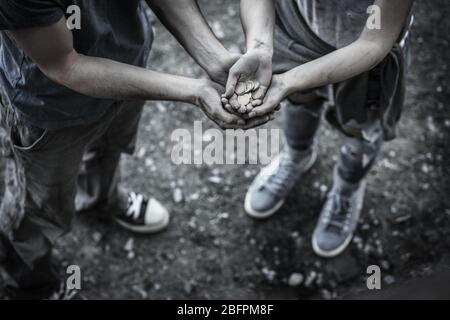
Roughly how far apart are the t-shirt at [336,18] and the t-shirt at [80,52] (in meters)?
0.56

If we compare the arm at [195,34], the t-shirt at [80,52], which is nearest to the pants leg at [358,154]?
the arm at [195,34]

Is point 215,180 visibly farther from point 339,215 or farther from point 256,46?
point 256,46

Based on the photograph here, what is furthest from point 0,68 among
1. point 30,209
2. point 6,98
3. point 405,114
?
point 405,114

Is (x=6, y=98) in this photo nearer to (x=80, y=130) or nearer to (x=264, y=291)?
(x=80, y=130)

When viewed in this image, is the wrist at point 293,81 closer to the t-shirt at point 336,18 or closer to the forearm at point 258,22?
the forearm at point 258,22

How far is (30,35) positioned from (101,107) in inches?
16.7

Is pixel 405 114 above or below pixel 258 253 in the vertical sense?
above

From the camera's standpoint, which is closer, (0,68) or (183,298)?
(0,68)

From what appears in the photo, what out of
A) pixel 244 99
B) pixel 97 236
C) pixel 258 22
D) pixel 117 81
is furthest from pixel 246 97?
pixel 97 236

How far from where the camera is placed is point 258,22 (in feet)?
6.24

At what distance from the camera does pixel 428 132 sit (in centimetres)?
310

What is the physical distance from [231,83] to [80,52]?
46 cm

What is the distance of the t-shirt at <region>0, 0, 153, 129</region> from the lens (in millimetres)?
1663

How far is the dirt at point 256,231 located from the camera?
2.72 meters
